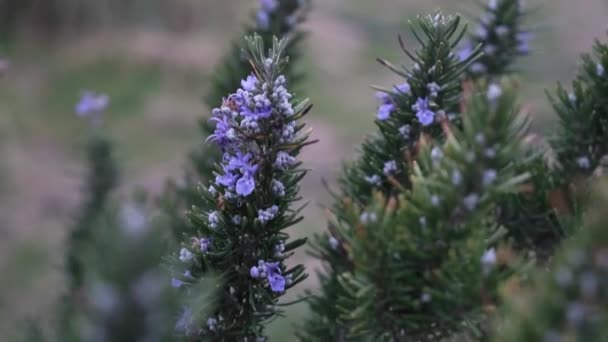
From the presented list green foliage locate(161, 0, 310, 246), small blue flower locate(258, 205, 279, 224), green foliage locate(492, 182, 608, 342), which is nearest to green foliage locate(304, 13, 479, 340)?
small blue flower locate(258, 205, 279, 224)

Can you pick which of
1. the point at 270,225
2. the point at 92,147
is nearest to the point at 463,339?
the point at 270,225

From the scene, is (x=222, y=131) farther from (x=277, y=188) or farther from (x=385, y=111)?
(x=385, y=111)

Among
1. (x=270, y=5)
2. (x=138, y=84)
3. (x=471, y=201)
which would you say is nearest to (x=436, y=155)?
(x=471, y=201)

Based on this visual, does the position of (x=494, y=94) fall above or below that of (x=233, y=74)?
below

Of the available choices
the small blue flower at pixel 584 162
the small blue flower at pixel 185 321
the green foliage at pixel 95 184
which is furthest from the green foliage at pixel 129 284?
the green foliage at pixel 95 184

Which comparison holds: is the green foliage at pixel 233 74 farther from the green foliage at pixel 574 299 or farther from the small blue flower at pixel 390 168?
the green foliage at pixel 574 299

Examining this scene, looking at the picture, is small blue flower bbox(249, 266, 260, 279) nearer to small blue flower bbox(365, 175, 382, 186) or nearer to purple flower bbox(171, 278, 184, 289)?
purple flower bbox(171, 278, 184, 289)
